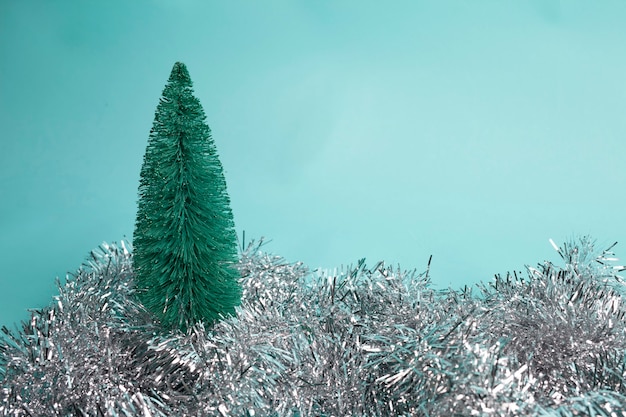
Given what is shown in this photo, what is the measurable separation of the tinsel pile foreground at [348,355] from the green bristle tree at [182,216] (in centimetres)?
5

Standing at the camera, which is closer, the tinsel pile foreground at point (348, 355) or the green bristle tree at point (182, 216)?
the tinsel pile foreground at point (348, 355)

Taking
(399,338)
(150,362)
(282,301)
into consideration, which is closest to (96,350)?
(150,362)

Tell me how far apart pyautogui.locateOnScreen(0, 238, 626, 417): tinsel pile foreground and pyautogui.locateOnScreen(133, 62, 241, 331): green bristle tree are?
0.15 ft

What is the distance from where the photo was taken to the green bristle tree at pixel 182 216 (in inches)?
38.7

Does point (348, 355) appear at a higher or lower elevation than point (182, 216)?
lower

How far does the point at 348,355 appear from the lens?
2.95ft

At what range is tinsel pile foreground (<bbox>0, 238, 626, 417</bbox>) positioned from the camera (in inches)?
30.0

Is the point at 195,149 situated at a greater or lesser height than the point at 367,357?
greater

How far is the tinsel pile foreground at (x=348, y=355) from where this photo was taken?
76 centimetres

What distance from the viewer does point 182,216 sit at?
38.5 inches

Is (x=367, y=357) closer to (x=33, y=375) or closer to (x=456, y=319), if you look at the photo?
(x=456, y=319)

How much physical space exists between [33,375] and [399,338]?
0.50 m

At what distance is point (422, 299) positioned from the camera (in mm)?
1009

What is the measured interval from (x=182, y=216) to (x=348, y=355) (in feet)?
1.03
